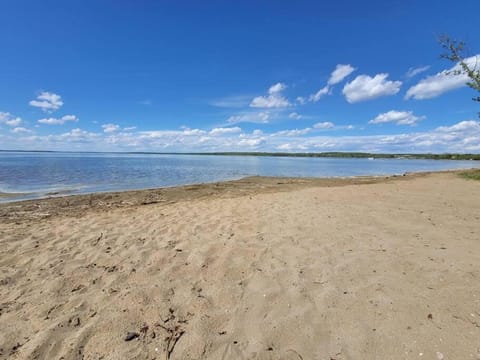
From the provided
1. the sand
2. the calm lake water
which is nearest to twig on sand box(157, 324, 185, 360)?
the sand

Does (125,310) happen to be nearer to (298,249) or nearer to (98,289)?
(98,289)

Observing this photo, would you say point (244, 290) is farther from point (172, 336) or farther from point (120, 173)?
point (120, 173)

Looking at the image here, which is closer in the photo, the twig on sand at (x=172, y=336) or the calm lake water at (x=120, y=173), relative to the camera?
the twig on sand at (x=172, y=336)

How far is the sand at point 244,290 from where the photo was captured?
251cm

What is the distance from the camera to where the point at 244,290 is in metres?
3.46

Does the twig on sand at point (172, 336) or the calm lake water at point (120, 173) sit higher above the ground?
the twig on sand at point (172, 336)

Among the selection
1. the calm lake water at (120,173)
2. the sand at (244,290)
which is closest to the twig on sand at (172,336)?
the sand at (244,290)

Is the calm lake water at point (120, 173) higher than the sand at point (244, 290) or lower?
lower

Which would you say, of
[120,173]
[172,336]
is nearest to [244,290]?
[172,336]

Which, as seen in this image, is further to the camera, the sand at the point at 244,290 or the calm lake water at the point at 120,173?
the calm lake water at the point at 120,173

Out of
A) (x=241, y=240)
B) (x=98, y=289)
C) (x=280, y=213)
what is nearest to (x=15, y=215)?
(x=98, y=289)

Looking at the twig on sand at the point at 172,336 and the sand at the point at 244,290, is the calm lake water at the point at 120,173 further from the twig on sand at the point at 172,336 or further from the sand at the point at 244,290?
the twig on sand at the point at 172,336

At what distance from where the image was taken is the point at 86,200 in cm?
1148

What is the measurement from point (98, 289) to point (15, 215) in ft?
23.7
